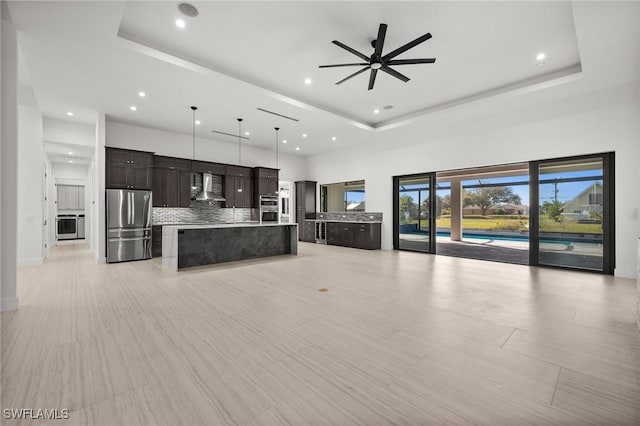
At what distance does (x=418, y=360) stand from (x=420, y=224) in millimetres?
5985

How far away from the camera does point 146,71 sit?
4227 millimetres

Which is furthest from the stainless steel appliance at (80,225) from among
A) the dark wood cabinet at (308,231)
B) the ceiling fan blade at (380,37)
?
the ceiling fan blade at (380,37)

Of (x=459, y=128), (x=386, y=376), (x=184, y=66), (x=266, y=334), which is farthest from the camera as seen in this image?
(x=459, y=128)

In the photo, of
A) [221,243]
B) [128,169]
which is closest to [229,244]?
[221,243]

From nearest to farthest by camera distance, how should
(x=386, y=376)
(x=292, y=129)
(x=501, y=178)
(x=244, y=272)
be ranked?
(x=386, y=376)
(x=244, y=272)
(x=292, y=129)
(x=501, y=178)

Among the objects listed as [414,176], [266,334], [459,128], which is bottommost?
[266,334]

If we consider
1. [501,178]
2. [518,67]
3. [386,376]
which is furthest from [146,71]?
[501,178]

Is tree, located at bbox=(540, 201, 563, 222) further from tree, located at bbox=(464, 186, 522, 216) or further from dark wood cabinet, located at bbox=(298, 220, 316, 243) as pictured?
tree, located at bbox=(464, 186, 522, 216)

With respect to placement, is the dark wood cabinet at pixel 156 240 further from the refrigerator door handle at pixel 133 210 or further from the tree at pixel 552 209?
the tree at pixel 552 209

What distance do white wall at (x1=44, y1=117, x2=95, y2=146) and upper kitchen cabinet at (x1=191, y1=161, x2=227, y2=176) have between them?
8.38 feet

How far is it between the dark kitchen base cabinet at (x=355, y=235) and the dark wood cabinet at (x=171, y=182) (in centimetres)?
457

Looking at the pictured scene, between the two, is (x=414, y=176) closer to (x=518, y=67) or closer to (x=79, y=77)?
(x=518, y=67)

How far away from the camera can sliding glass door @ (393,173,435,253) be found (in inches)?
289

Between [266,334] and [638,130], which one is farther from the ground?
[638,130]
